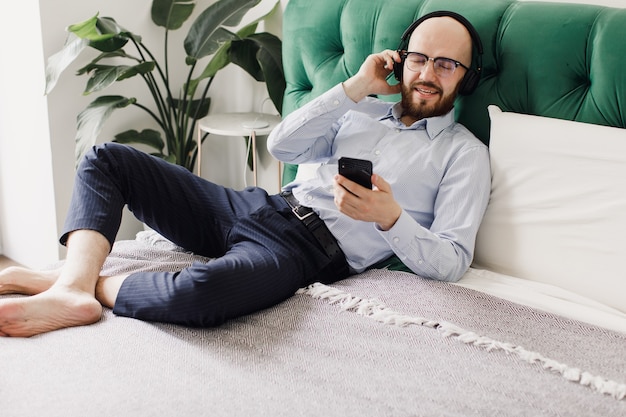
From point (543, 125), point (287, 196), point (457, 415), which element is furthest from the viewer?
point (287, 196)

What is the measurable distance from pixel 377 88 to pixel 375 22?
22cm

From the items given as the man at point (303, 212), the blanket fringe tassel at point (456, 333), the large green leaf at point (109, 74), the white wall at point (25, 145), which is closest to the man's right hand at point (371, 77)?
the man at point (303, 212)

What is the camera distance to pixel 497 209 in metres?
1.48

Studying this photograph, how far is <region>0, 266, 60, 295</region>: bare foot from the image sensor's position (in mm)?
1342

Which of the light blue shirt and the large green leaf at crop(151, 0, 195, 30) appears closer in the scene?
the light blue shirt

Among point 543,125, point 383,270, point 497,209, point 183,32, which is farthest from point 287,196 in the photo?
point 183,32

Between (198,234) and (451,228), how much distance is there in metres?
0.58

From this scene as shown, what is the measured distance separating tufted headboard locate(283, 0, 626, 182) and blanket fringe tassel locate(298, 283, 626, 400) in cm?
54

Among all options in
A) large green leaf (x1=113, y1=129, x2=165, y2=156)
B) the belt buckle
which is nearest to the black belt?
the belt buckle

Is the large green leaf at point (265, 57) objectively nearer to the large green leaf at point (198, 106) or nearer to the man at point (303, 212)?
the large green leaf at point (198, 106)

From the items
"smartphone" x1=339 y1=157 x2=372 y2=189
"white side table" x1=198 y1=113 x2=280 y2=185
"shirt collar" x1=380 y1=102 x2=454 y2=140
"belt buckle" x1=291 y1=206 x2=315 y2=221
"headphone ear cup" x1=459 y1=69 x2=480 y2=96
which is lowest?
"belt buckle" x1=291 y1=206 x2=315 y2=221

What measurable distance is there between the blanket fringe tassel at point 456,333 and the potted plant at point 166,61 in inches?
39.9

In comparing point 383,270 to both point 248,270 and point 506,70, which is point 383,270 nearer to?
point 248,270

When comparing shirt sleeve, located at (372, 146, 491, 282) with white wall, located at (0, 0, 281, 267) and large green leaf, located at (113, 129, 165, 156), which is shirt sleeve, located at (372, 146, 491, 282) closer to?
white wall, located at (0, 0, 281, 267)
